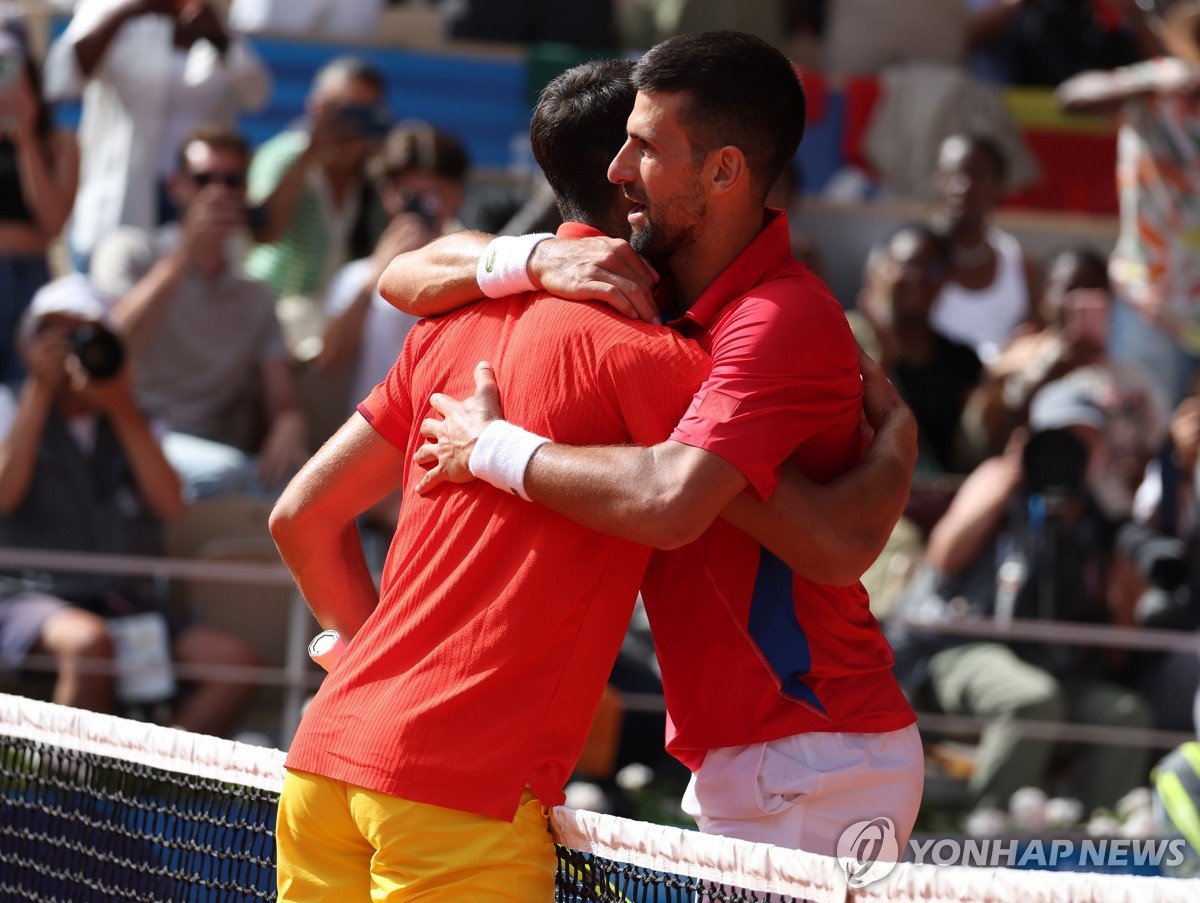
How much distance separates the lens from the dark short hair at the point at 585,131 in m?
2.90

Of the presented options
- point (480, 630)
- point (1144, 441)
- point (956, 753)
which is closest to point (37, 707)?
point (480, 630)

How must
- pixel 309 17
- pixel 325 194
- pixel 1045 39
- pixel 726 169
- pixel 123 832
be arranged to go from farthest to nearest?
pixel 1045 39 → pixel 309 17 → pixel 325 194 → pixel 123 832 → pixel 726 169

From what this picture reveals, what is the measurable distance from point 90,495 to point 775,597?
451 centimetres

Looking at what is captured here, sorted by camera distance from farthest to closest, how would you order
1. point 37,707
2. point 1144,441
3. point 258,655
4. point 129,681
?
point 1144,441, point 258,655, point 129,681, point 37,707

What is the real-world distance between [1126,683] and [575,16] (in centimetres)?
558

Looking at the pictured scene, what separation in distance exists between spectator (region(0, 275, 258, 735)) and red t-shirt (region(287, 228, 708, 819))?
3964 mm

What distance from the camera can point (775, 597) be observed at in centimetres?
277

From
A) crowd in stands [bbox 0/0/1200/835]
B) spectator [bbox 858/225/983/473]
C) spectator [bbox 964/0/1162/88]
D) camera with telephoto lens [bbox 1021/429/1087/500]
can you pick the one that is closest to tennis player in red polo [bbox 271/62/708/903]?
crowd in stands [bbox 0/0/1200/835]

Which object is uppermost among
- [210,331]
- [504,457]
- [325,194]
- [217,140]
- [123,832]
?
[504,457]

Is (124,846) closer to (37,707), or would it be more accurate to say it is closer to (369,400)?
(37,707)

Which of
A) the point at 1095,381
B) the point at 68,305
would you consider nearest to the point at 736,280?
the point at 68,305

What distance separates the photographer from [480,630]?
255 centimetres

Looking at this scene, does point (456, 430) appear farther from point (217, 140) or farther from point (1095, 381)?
point (1095, 381)

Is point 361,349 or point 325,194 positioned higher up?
point 325,194
